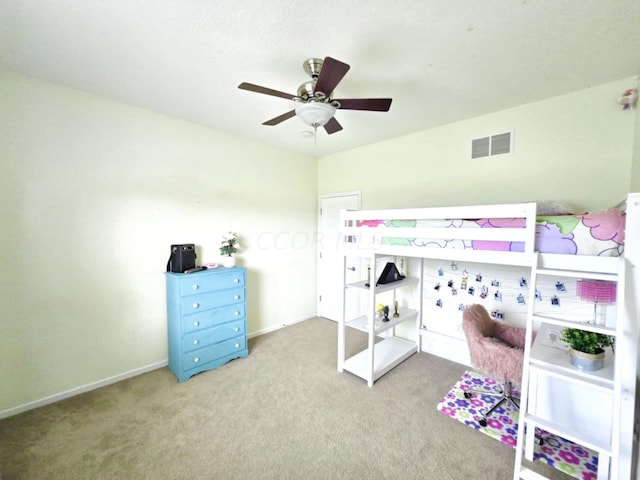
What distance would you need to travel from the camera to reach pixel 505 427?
75.4 inches

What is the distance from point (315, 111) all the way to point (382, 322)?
85.3 inches

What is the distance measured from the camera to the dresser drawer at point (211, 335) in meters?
2.52

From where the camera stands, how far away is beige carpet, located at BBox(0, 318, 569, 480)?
158cm

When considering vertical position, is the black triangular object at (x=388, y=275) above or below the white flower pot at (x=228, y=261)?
below

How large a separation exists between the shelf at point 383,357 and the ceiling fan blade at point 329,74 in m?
2.36

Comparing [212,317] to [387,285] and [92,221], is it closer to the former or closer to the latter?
[92,221]

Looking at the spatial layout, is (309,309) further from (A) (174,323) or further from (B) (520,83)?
(B) (520,83)

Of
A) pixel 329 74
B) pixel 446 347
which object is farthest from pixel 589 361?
pixel 329 74

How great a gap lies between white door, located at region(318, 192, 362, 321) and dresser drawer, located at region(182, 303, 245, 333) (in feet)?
5.26

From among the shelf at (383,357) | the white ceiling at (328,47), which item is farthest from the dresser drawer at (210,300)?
the white ceiling at (328,47)

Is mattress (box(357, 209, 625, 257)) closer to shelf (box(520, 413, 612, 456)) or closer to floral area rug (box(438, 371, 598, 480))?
shelf (box(520, 413, 612, 456))

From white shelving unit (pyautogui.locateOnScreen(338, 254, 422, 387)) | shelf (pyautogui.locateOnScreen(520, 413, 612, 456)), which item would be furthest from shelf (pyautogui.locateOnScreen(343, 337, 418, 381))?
shelf (pyautogui.locateOnScreen(520, 413, 612, 456))

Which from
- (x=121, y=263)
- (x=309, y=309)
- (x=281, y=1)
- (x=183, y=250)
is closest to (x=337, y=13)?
(x=281, y=1)

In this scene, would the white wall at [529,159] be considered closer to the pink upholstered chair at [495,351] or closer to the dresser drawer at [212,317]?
the pink upholstered chair at [495,351]
